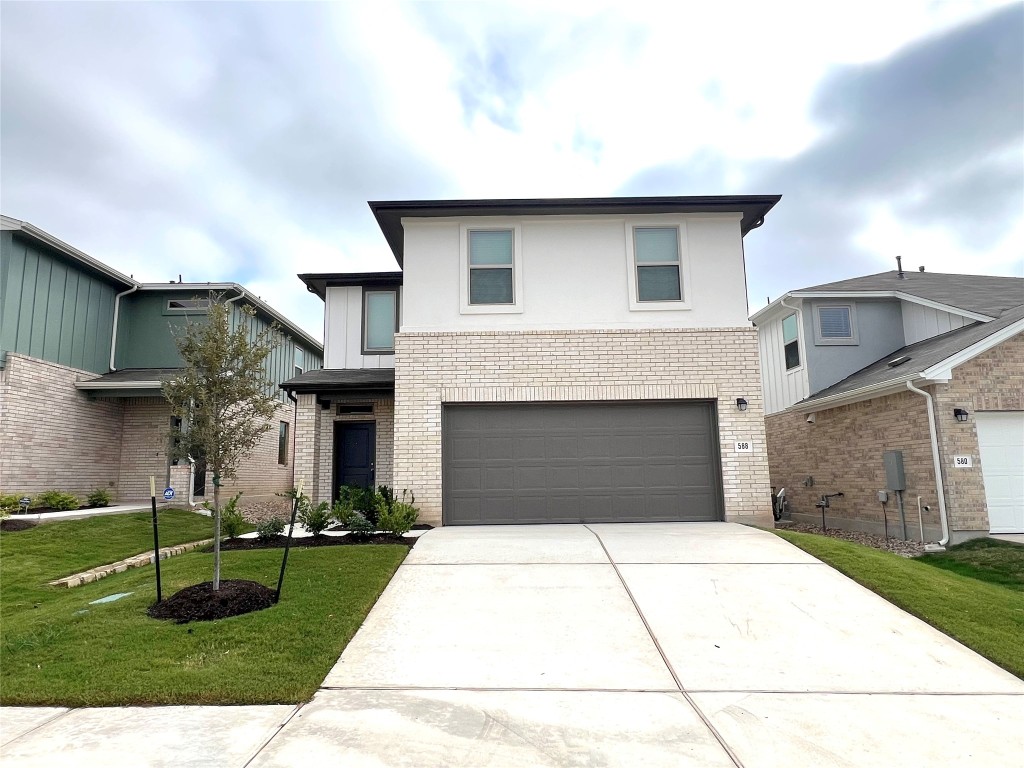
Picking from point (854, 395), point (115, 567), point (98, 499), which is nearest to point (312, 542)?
point (115, 567)

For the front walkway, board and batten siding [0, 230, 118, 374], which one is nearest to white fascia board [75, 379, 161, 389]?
board and batten siding [0, 230, 118, 374]

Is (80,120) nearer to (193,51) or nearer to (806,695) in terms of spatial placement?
(193,51)

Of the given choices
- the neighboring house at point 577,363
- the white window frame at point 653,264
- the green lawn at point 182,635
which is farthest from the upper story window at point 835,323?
the green lawn at point 182,635

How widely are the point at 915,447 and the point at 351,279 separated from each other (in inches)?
477

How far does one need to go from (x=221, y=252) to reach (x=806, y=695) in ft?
85.0

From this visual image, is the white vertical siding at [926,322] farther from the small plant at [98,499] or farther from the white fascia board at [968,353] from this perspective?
the small plant at [98,499]

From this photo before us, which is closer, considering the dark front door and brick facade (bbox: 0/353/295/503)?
brick facade (bbox: 0/353/295/503)

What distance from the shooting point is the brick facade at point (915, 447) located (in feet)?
33.9

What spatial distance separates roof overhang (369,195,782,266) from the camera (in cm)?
1118

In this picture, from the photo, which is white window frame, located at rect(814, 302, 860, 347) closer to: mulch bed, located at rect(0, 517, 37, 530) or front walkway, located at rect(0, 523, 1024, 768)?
front walkway, located at rect(0, 523, 1024, 768)

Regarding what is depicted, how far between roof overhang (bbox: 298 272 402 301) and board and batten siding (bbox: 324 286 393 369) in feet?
0.42

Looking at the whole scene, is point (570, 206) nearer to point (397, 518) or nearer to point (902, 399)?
point (397, 518)

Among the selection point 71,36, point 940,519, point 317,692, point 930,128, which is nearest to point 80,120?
point 71,36

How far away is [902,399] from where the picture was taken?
37.8ft
